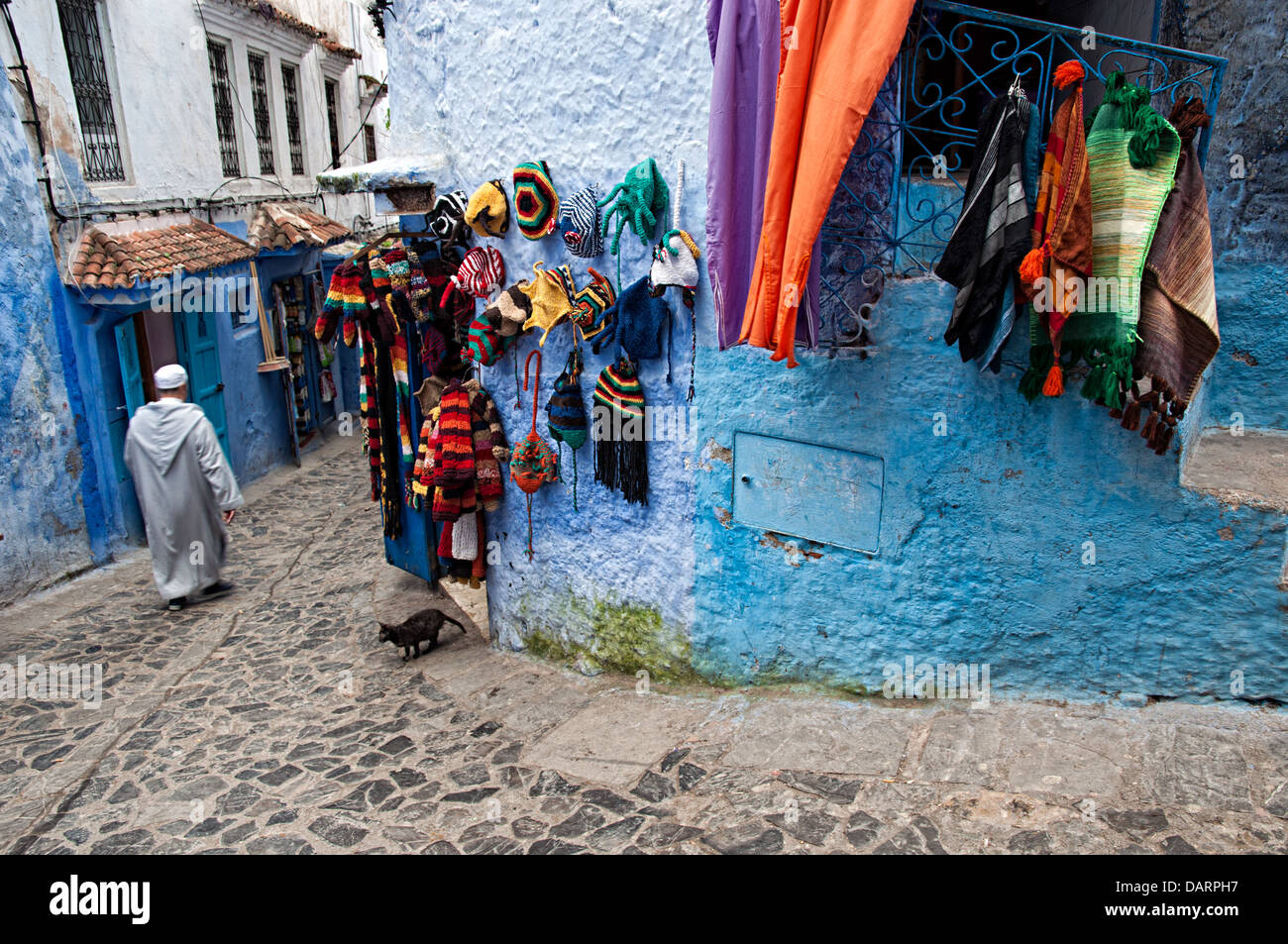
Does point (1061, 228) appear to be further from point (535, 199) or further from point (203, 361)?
point (203, 361)

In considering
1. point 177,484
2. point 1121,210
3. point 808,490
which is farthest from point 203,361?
point 1121,210

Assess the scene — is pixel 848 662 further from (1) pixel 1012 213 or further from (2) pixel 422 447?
(2) pixel 422 447

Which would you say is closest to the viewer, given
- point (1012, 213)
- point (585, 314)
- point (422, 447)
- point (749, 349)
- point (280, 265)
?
point (1012, 213)

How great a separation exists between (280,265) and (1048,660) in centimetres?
1181

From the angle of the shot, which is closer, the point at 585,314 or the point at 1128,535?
the point at 1128,535

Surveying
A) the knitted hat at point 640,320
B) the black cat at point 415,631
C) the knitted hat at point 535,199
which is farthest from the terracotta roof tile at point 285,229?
the knitted hat at point 640,320

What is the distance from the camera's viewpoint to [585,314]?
5242 millimetres

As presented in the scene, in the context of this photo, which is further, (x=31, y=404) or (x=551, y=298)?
(x=31, y=404)

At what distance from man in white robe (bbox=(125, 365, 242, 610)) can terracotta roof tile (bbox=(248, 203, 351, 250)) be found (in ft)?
14.0

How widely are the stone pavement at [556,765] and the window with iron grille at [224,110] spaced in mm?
7126

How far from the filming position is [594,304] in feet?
17.1

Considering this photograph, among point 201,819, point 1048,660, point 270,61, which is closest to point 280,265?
point 270,61

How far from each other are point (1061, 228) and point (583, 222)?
2591mm

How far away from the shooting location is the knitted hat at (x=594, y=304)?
17.1 ft
